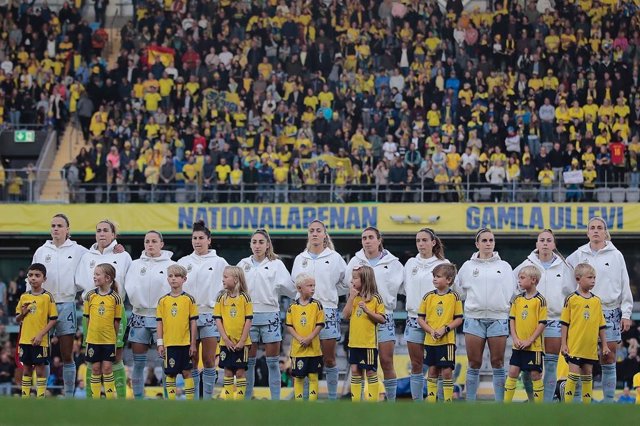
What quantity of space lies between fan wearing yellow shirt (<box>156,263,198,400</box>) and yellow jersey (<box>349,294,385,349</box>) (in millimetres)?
1782

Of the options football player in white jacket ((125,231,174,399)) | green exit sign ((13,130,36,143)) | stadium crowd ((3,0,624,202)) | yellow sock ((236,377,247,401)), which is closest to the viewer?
yellow sock ((236,377,247,401))

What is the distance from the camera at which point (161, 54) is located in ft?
108

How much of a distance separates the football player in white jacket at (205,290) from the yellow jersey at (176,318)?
495 millimetres

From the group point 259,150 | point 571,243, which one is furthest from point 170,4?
point 571,243

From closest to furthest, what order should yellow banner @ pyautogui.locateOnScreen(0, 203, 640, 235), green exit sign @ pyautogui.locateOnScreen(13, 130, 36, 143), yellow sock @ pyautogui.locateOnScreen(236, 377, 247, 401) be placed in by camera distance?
yellow sock @ pyautogui.locateOnScreen(236, 377, 247, 401)
yellow banner @ pyautogui.locateOnScreen(0, 203, 640, 235)
green exit sign @ pyautogui.locateOnScreen(13, 130, 36, 143)

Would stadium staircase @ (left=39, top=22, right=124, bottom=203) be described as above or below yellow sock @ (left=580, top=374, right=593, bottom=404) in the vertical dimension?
above

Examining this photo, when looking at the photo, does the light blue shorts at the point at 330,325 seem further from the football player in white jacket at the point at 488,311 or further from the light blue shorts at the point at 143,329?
the light blue shorts at the point at 143,329

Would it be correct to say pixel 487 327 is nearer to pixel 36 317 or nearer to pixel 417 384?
pixel 417 384

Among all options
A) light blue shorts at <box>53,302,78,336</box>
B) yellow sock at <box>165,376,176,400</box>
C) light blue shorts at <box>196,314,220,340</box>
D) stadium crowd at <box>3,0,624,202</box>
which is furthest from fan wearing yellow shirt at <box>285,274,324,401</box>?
stadium crowd at <box>3,0,624,202</box>

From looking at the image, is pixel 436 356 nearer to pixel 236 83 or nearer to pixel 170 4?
pixel 236 83

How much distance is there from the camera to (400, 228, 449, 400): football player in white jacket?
14461 millimetres

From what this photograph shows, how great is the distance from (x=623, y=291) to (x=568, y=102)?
16.0 m

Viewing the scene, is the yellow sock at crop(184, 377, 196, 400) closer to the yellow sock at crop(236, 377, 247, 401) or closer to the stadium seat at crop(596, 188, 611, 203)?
the yellow sock at crop(236, 377, 247, 401)

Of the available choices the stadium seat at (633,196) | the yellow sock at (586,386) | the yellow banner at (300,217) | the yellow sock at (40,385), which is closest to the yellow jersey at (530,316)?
the yellow sock at (586,386)
